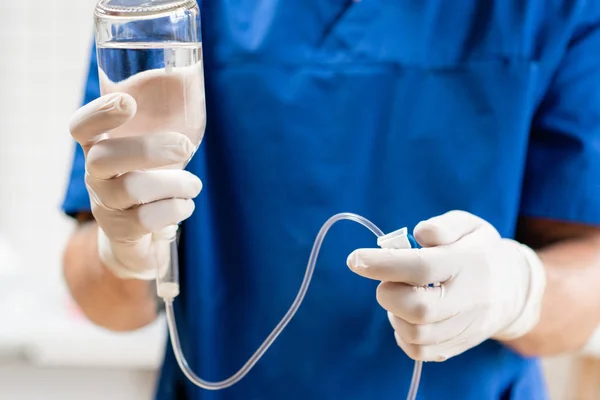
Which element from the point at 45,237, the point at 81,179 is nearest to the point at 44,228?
the point at 45,237

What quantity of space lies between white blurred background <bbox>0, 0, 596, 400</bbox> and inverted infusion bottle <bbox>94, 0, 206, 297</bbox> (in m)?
0.95

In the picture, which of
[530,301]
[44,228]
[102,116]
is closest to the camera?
[102,116]

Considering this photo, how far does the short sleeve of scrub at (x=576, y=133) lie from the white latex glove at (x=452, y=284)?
9cm

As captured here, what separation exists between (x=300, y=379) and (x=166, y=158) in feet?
1.16

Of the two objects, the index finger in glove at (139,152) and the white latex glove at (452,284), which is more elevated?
the index finger in glove at (139,152)

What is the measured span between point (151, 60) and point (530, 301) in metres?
0.44

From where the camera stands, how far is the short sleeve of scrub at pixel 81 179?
2.47 ft


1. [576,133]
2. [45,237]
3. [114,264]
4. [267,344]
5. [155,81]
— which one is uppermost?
[155,81]

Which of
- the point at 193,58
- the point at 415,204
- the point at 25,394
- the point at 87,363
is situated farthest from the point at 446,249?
the point at 25,394

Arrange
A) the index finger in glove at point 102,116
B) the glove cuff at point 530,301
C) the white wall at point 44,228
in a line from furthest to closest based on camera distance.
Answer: the white wall at point 44,228, the glove cuff at point 530,301, the index finger in glove at point 102,116

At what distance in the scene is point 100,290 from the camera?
2.45 ft

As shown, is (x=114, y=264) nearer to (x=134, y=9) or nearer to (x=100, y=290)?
(x=100, y=290)

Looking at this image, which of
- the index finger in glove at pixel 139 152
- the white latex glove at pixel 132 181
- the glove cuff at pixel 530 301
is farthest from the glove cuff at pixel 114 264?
the glove cuff at pixel 530 301

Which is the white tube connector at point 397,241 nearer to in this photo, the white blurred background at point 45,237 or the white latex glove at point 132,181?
the white latex glove at point 132,181
